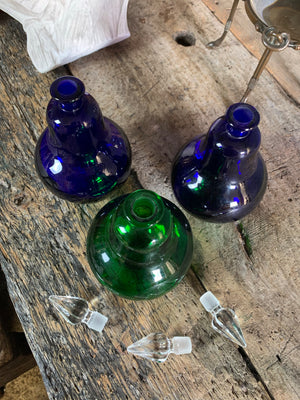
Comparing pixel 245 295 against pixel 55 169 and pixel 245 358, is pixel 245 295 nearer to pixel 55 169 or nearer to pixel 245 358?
pixel 245 358

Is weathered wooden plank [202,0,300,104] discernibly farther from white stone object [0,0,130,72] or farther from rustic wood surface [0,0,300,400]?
white stone object [0,0,130,72]

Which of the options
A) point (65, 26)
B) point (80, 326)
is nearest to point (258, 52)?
point (65, 26)

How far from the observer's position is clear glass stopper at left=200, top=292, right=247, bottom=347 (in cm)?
46

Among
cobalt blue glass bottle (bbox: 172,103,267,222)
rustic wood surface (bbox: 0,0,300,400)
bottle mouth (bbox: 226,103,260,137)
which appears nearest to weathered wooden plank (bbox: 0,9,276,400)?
rustic wood surface (bbox: 0,0,300,400)

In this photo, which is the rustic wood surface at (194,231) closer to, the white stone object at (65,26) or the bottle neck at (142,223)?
the white stone object at (65,26)

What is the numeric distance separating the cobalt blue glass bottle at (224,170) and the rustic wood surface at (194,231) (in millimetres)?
75

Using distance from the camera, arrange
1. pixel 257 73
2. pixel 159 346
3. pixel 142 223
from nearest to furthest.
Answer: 1. pixel 142 223
2. pixel 159 346
3. pixel 257 73

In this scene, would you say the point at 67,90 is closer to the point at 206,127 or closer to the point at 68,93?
the point at 68,93

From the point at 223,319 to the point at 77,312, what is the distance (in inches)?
7.4

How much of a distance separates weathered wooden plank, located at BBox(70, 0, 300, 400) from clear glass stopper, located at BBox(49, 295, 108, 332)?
0.49 feet

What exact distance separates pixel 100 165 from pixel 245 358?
1.00 feet

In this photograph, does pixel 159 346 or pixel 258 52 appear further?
pixel 258 52

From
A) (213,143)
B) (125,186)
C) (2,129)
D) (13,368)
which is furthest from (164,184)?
(13,368)

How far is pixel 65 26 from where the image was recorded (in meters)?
0.61
